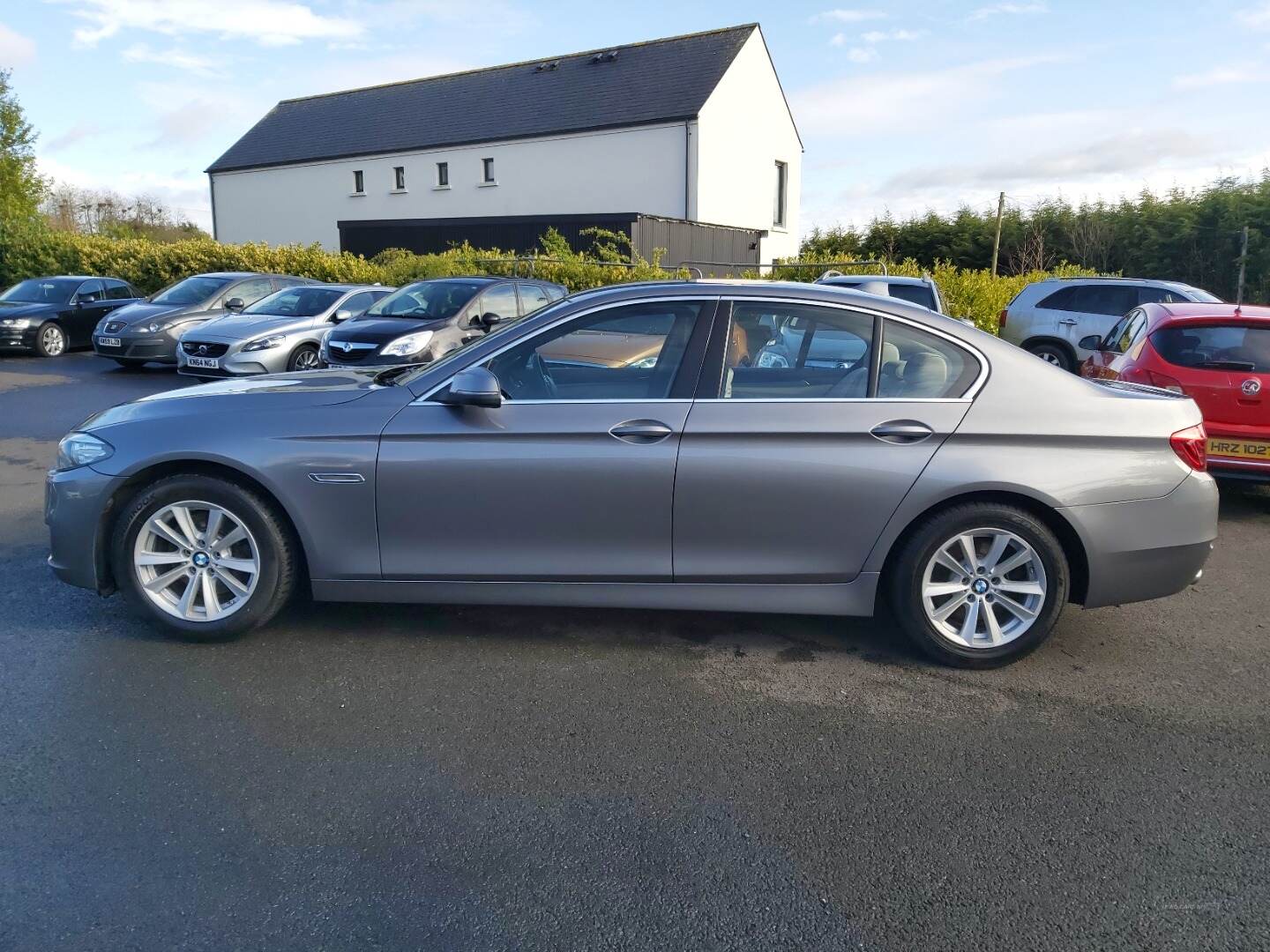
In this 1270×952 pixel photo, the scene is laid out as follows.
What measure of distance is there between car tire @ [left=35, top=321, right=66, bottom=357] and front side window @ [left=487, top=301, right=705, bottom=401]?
16.3 m

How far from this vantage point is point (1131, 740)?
366 centimetres

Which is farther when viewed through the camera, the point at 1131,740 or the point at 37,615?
the point at 37,615

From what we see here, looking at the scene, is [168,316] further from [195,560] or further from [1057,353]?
[1057,353]

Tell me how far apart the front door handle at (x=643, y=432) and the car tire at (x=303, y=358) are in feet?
31.6

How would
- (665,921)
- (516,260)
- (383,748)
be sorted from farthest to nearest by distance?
(516,260) < (383,748) < (665,921)

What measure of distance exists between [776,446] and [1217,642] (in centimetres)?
252

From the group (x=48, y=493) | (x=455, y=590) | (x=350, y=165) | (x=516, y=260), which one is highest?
(x=350, y=165)

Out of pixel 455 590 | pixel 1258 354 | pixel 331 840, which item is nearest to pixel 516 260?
pixel 1258 354

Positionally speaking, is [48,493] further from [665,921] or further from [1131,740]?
[1131,740]

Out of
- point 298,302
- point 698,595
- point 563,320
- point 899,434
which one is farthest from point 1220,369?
point 298,302

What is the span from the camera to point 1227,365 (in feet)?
22.7

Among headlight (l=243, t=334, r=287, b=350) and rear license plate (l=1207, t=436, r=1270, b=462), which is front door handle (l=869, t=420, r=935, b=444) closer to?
rear license plate (l=1207, t=436, r=1270, b=462)

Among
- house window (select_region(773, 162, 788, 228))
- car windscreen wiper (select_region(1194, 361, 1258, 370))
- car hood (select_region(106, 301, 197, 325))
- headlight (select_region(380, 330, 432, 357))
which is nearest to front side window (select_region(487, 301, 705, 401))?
car windscreen wiper (select_region(1194, 361, 1258, 370))

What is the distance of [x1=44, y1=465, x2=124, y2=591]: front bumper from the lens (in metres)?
4.31
